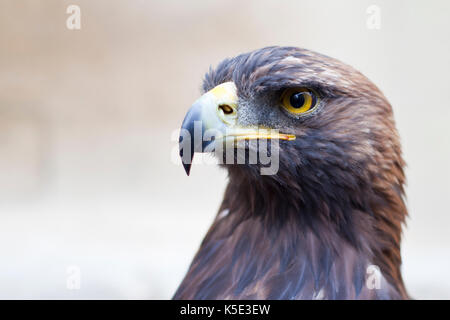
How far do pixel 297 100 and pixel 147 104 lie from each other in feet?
9.38

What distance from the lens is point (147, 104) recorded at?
3.90 m

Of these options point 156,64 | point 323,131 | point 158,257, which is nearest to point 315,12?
point 156,64

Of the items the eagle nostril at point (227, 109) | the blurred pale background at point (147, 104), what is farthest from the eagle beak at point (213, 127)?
the blurred pale background at point (147, 104)

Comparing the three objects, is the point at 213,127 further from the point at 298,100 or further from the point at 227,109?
the point at 298,100

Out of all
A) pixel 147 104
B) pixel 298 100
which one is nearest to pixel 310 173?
pixel 298 100

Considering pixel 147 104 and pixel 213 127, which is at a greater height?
pixel 213 127

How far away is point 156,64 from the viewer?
390 cm

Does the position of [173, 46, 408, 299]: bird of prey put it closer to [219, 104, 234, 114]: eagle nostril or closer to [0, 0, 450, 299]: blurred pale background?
[219, 104, 234, 114]: eagle nostril

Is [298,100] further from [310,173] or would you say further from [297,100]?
[310,173]

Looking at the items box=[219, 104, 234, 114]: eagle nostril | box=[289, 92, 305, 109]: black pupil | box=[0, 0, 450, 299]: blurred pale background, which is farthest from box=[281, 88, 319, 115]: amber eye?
box=[0, 0, 450, 299]: blurred pale background

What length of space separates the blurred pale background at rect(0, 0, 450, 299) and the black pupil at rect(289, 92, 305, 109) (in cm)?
240

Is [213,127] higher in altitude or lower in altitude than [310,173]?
higher

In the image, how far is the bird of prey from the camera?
1.15 metres

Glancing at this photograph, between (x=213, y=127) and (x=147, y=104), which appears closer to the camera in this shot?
(x=213, y=127)
